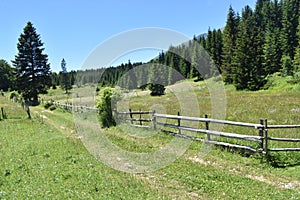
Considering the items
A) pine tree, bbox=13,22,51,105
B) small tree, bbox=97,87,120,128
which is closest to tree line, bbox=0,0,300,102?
pine tree, bbox=13,22,51,105

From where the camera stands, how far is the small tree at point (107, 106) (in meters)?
18.9

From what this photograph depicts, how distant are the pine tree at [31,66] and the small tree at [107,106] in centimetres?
3465

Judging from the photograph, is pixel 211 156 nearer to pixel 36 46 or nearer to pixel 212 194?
pixel 212 194

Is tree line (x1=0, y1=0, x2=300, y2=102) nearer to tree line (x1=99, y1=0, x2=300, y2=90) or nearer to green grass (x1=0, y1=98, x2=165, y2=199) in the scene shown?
tree line (x1=99, y1=0, x2=300, y2=90)

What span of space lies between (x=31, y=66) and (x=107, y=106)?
3758 centimetres

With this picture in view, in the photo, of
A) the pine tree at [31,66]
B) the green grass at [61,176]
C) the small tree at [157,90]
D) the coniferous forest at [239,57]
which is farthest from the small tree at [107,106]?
the small tree at [157,90]

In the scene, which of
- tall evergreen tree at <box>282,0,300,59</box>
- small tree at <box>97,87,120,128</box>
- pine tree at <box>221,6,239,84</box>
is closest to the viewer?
small tree at <box>97,87,120,128</box>

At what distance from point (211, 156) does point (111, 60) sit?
6.39 m

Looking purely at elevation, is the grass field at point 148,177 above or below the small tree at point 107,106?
below

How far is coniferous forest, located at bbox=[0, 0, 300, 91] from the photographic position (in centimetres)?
5131

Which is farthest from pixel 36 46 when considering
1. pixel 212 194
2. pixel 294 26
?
pixel 294 26

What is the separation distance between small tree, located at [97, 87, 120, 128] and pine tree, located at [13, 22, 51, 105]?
114ft

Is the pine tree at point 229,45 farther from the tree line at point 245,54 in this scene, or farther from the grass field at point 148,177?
the grass field at point 148,177

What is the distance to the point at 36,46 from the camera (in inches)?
2051
